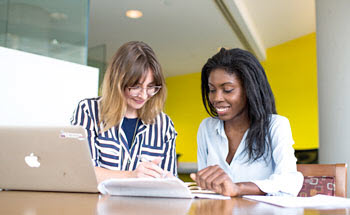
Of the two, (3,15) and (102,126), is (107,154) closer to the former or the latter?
(102,126)

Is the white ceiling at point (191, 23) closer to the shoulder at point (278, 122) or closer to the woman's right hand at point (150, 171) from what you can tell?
the shoulder at point (278, 122)

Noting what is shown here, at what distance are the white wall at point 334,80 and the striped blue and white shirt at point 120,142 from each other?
1797 mm

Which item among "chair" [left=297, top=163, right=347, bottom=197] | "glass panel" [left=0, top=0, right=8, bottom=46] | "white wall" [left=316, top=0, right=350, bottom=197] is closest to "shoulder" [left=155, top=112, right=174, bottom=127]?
"chair" [left=297, top=163, right=347, bottom=197]

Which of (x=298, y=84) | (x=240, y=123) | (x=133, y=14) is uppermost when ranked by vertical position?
(x=133, y=14)

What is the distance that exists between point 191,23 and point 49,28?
11.2 ft

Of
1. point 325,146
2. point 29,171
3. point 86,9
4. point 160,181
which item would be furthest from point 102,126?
point 325,146

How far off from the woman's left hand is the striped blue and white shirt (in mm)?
550

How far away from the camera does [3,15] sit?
2.26m

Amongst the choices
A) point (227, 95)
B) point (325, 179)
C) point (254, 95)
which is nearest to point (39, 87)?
point (227, 95)

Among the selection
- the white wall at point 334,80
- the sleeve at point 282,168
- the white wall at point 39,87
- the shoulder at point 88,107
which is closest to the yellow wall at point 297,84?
the white wall at point 334,80

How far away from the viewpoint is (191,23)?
570 centimetres

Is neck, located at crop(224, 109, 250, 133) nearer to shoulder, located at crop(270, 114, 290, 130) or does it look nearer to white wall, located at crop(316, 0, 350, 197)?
shoulder, located at crop(270, 114, 290, 130)

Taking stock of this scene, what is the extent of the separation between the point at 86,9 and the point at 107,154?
1485 mm

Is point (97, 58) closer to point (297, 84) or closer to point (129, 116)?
point (129, 116)
